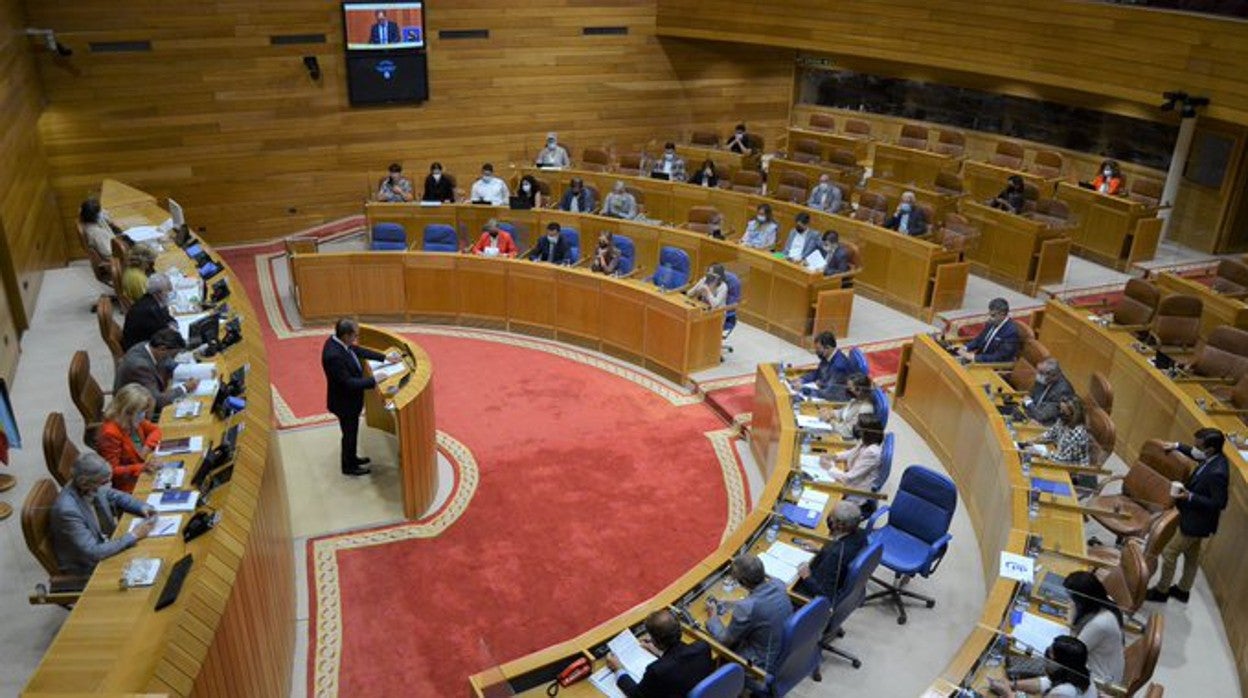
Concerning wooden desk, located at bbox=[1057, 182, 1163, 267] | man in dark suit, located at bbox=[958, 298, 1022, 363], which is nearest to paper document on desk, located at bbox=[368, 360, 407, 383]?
man in dark suit, located at bbox=[958, 298, 1022, 363]

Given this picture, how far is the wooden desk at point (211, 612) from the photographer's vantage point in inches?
164

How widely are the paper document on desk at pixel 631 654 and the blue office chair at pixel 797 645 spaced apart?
712 mm

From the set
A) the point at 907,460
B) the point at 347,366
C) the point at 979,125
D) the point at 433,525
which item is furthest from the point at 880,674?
the point at 979,125

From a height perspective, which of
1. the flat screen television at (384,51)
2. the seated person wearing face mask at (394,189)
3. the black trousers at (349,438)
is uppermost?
the flat screen television at (384,51)

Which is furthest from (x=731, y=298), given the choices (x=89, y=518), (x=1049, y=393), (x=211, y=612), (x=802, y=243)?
(x=211, y=612)

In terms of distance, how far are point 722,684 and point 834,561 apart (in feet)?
4.57

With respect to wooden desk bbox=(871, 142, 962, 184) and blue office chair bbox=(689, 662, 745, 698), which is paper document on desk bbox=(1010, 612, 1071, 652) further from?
wooden desk bbox=(871, 142, 962, 184)

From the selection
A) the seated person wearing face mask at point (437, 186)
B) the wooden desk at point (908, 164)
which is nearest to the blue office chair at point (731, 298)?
the seated person wearing face mask at point (437, 186)

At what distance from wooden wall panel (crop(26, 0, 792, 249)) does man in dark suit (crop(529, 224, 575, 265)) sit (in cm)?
492

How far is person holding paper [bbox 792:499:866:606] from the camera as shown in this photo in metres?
5.88

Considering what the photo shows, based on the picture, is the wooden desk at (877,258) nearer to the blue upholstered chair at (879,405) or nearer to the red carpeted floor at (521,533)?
the red carpeted floor at (521,533)

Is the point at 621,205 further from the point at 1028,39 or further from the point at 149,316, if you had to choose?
the point at 149,316

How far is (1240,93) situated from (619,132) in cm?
987

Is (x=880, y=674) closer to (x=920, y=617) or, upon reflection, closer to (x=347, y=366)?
(x=920, y=617)
